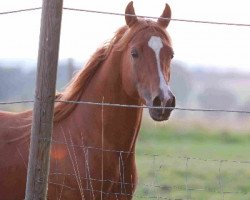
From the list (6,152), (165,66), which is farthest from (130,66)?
(6,152)

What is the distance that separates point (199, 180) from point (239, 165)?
90.1 inches

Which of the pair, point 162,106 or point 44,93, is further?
point 162,106

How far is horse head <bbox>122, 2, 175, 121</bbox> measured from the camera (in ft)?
18.3

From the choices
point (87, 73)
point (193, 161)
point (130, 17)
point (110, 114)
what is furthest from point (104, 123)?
point (193, 161)

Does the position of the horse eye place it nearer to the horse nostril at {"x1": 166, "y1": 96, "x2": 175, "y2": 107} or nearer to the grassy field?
the horse nostril at {"x1": 166, "y1": 96, "x2": 175, "y2": 107}

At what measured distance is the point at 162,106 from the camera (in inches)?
215

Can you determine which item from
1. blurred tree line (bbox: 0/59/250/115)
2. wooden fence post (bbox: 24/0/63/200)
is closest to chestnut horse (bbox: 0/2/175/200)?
wooden fence post (bbox: 24/0/63/200)

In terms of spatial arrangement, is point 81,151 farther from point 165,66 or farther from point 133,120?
point 165,66

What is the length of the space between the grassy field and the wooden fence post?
573cm

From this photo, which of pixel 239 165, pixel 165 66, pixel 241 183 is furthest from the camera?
pixel 239 165

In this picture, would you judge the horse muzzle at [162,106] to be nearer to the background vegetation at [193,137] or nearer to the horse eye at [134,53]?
the horse eye at [134,53]

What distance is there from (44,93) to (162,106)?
38.9 inches

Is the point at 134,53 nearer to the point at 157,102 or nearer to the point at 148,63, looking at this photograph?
the point at 148,63

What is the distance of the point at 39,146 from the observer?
482cm
